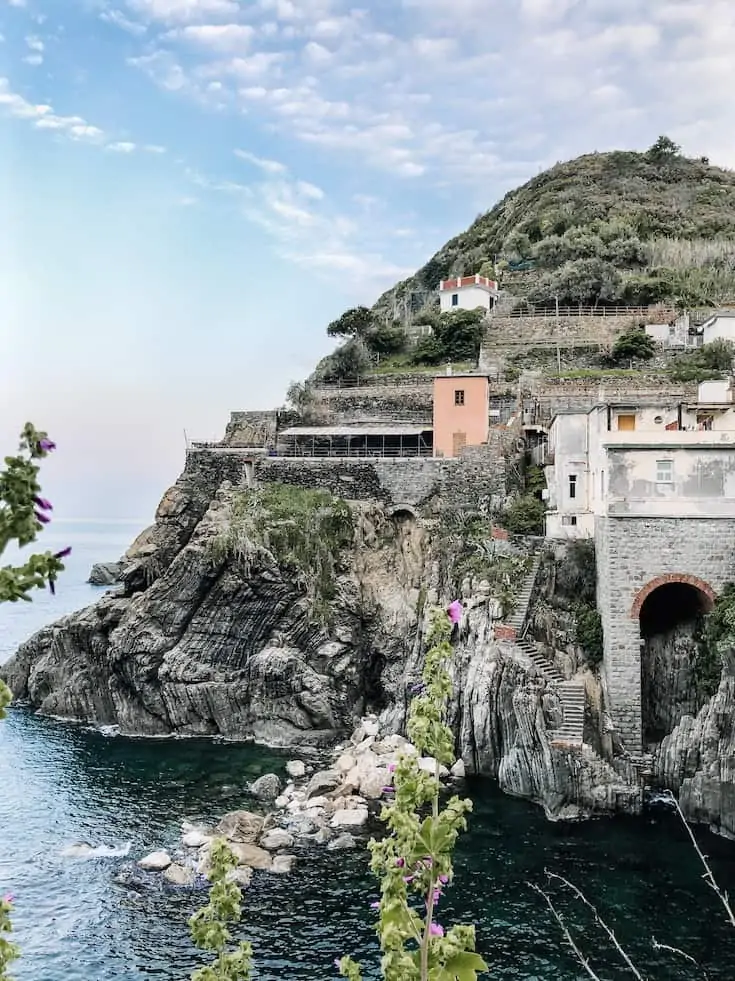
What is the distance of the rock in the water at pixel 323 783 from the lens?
3047cm

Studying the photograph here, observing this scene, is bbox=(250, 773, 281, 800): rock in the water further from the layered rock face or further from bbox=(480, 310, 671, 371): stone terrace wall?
bbox=(480, 310, 671, 371): stone terrace wall

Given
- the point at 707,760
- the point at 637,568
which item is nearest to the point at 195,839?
the point at 707,760

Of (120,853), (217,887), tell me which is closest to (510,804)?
(120,853)

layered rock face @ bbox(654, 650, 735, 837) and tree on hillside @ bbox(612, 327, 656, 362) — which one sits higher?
tree on hillside @ bbox(612, 327, 656, 362)

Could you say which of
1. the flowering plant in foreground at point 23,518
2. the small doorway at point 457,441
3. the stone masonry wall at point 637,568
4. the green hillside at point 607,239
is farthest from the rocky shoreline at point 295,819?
the green hillside at point 607,239

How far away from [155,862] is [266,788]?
6277 millimetres

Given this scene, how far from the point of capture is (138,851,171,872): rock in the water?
2492 cm

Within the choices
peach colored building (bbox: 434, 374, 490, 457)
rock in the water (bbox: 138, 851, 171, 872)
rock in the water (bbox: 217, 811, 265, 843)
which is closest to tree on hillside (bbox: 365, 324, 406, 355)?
peach colored building (bbox: 434, 374, 490, 457)

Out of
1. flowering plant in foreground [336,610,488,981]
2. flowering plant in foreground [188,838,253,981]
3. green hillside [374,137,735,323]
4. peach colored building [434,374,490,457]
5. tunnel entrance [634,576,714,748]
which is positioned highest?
green hillside [374,137,735,323]

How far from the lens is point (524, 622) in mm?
33375

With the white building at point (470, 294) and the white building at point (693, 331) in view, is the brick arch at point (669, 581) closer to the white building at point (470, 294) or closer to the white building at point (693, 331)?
the white building at point (693, 331)

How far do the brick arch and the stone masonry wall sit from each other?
0.13 ft

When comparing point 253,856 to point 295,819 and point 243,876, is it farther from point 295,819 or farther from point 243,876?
point 295,819

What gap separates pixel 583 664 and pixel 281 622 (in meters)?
14.6
